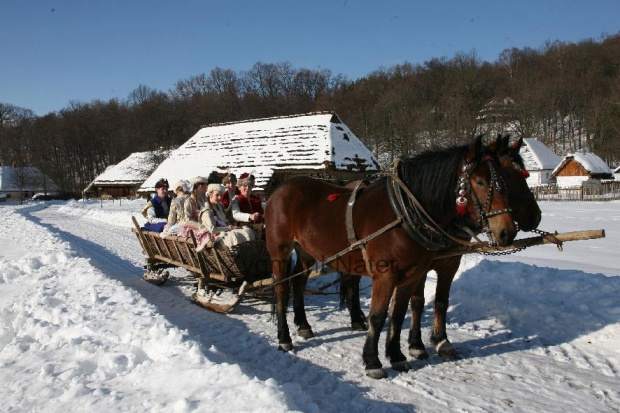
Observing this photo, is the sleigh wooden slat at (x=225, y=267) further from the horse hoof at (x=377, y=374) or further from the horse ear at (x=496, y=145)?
the horse ear at (x=496, y=145)

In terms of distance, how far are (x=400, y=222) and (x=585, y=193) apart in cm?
3184

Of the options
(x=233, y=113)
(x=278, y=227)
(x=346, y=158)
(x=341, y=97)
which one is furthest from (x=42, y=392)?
(x=233, y=113)

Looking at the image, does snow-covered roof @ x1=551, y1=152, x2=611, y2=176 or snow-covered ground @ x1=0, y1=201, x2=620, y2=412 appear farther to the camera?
snow-covered roof @ x1=551, y1=152, x2=611, y2=176

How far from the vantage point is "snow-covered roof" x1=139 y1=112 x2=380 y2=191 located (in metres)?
21.8

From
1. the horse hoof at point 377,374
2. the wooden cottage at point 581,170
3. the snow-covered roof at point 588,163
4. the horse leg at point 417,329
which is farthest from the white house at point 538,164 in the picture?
the horse hoof at point 377,374

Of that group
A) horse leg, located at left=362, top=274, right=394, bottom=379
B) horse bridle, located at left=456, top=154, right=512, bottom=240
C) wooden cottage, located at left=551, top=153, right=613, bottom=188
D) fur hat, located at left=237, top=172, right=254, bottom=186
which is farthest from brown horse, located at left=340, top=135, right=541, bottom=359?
wooden cottage, located at left=551, top=153, right=613, bottom=188

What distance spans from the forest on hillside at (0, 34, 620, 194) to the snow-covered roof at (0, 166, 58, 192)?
1.70 m

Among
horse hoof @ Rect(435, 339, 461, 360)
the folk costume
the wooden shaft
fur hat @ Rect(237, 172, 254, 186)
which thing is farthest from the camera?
the folk costume

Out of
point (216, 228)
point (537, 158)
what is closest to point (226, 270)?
point (216, 228)

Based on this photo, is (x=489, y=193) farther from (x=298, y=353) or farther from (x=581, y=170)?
(x=581, y=170)

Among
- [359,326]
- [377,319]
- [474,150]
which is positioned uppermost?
[474,150]

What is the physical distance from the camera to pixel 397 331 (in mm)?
4305

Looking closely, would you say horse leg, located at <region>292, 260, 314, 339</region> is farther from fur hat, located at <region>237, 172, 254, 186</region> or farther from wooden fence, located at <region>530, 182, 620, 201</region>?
wooden fence, located at <region>530, 182, 620, 201</region>

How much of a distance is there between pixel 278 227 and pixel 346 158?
17070 mm
